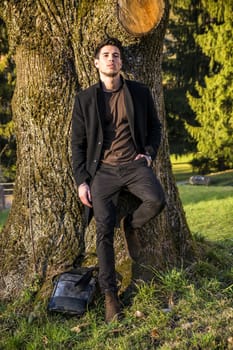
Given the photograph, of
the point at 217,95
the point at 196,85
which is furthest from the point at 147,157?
the point at 196,85

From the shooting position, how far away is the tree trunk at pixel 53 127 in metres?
5.18

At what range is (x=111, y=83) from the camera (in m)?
4.71

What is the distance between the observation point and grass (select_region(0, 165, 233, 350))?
4.26m

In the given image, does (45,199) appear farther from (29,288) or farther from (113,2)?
(113,2)

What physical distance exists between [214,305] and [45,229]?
5.74 ft

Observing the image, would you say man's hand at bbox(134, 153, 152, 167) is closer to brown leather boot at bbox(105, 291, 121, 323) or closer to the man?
the man

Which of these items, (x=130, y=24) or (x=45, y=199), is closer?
(x=130, y=24)

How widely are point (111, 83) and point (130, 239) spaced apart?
55.3 inches

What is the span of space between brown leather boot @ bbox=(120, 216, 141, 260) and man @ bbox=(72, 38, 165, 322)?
10 centimetres

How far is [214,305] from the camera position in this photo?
4.69 meters

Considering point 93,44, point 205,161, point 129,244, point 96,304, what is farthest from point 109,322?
point 205,161

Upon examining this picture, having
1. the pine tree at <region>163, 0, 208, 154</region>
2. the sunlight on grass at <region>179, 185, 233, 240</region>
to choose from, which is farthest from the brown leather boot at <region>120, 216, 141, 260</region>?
the pine tree at <region>163, 0, 208, 154</region>

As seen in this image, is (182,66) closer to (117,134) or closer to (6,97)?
(6,97)

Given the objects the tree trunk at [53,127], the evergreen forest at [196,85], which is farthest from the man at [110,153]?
the evergreen forest at [196,85]
